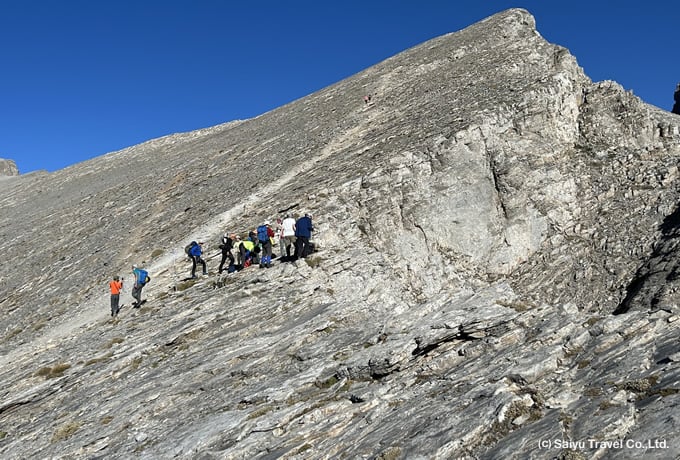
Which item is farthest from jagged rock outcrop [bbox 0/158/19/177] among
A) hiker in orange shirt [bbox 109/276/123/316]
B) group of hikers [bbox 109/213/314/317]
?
group of hikers [bbox 109/213/314/317]

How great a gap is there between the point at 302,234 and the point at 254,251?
3478 millimetres

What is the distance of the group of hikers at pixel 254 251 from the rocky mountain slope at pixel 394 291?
2.83ft

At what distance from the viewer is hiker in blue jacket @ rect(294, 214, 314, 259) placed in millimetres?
23609

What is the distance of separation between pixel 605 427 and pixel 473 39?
48500 mm

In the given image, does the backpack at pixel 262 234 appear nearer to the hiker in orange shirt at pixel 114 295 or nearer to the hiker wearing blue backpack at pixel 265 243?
the hiker wearing blue backpack at pixel 265 243

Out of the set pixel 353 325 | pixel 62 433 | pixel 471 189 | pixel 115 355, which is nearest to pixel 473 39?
pixel 471 189

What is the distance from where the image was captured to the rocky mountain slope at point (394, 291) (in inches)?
489

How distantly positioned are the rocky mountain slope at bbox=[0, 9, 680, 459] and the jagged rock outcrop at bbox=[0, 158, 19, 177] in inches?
2867

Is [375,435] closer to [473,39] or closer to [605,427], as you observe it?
[605,427]

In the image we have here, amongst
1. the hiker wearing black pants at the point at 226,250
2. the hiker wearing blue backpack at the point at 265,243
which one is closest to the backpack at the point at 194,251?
the hiker wearing black pants at the point at 226,250

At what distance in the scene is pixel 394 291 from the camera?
2453 centimetres

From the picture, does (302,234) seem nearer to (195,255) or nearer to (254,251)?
(254,251)

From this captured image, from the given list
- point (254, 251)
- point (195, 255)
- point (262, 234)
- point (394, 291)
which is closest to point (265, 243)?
point (262, 234)

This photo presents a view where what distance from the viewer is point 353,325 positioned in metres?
20.0
